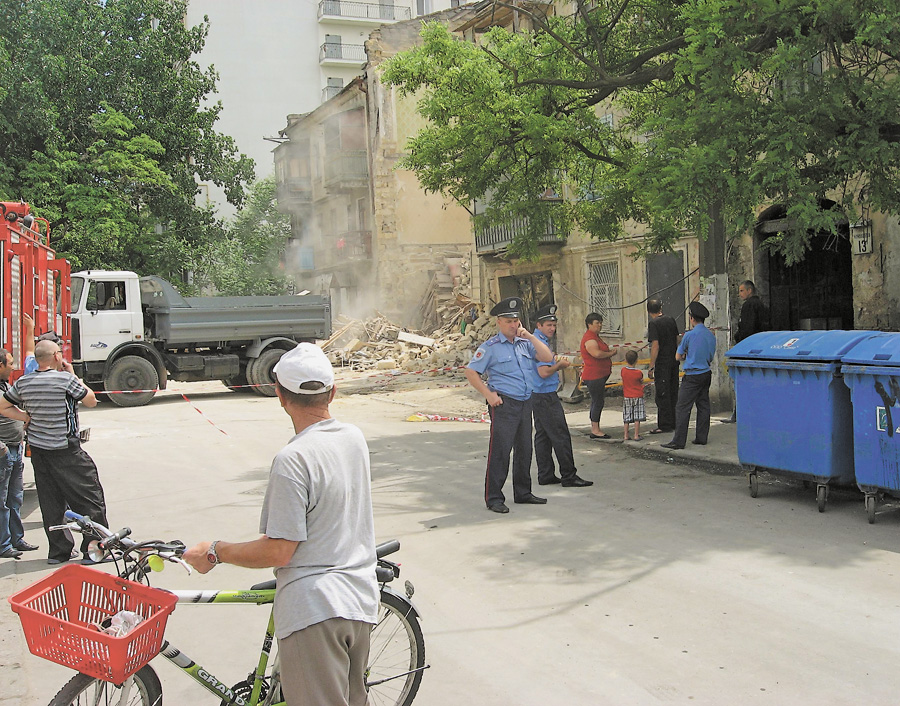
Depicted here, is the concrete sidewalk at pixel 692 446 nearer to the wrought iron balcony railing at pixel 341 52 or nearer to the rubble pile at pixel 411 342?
the rubble pile at pixel 411 342

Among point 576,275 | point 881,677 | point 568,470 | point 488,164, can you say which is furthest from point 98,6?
point 881,677

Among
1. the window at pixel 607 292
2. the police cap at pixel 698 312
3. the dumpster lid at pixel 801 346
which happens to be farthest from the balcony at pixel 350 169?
the dumpster lid at pixel 801 346

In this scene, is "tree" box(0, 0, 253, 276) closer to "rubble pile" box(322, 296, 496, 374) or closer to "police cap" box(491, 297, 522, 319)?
"rubble pile" box(322, 296, 496, 374)

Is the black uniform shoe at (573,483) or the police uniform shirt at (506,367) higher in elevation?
the police uniform shirt at (506,367)

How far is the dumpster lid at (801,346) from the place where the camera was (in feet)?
24.0

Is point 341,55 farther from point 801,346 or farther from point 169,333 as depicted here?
point 801,346

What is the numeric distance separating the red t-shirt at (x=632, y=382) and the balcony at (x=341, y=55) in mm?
42441

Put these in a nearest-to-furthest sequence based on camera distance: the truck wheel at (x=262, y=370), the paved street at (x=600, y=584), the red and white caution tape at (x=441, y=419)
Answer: the paved street at (x=600, y=584)
the red and white caution tape at (x=441, y=419)
the truck wheel at (x=262, y=370)

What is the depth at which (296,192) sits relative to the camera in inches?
1756

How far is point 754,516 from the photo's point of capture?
7.23 m

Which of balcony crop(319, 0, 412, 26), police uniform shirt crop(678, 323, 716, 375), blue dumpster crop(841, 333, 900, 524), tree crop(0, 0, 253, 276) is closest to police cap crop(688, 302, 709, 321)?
police uniform shirt crop(678, 323, 716, 375)

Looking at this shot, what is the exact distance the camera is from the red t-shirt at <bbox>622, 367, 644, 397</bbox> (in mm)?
11148

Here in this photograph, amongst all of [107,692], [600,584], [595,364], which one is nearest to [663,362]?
[595,364]

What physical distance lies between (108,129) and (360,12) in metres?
31.8
